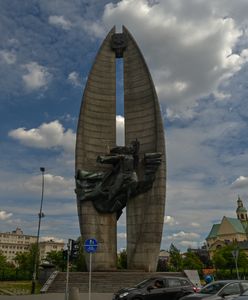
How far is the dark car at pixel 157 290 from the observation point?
14680mm

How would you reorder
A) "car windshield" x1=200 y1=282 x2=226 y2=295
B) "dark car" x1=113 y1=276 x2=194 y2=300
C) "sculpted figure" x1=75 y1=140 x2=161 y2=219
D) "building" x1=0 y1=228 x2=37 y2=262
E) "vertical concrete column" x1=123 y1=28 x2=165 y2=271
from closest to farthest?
"car windshield" x1=200 y1=282 x2=226 y2=295 < "dark car" x1=113 y1=276 x2=194 y2=300 < "vertical concrete column" x1=123 y1=28 x2=165 y2=271 < "sculpted figure" x1=75 y1=140 x2=161 y2=219 < "building" x1=0 y1=228 x2=37 y2=262

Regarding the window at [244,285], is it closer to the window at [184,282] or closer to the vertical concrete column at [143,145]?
the window at [184,282]

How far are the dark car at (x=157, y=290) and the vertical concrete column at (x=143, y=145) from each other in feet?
40.4

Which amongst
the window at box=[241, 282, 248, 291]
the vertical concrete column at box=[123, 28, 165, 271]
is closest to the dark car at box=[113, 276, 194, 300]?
the window at box=[241, 282, 248, 291]

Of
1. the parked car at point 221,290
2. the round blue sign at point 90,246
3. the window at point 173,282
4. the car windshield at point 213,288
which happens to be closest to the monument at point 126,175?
the window at point 173,282

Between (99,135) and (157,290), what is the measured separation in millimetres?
18708

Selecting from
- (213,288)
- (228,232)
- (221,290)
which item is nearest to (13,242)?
(228,232)

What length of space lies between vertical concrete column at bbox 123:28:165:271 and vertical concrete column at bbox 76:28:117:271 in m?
1.37

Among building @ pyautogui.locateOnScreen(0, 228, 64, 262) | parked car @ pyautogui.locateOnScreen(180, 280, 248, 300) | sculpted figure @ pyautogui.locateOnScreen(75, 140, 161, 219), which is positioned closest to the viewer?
parked car @ pyautogui.locateOnScreen(180, 280, 248, 300)

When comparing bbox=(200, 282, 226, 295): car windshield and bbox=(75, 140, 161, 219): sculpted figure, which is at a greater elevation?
bbox=(75, 140, 161, 219): sculpted figure

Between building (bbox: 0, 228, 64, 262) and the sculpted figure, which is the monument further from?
building (bbox: 0, 228, 64, 262)

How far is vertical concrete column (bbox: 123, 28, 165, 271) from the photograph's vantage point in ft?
93.0

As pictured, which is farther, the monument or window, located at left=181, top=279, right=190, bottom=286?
the monument

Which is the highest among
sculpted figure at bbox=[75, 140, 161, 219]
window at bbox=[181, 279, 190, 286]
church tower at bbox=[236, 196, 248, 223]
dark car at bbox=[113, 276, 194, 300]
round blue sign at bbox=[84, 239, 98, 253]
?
church tower at bbox=[236, 196, 248, 223]
